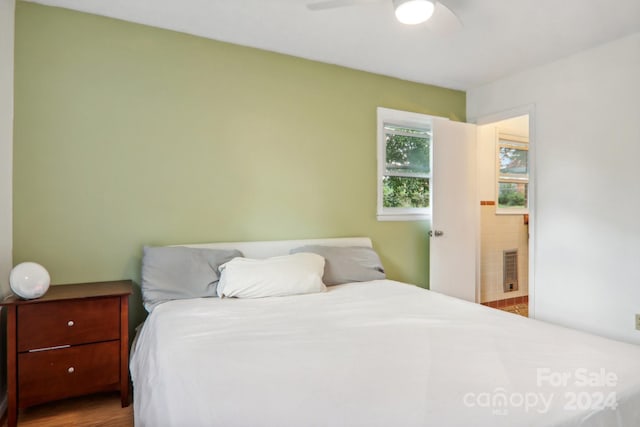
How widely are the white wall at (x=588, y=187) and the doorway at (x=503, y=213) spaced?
3.00 ft

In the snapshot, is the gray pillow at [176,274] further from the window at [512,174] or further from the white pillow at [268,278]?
the window at [512,174]

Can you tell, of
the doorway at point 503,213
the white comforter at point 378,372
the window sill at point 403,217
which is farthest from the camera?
the doorway at point 503,213

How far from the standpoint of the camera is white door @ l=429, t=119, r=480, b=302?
144 inches

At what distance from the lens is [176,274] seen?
244cm

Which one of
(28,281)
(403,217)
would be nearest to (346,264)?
(403,217)

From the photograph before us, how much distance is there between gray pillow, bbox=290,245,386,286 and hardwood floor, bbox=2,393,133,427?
59.0 inches

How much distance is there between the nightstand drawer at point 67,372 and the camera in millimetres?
1981

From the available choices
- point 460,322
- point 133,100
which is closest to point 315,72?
point 133,100

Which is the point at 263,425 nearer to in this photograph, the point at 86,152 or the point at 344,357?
the point at 344,357

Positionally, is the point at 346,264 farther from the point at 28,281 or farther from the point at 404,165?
the point at 28,281

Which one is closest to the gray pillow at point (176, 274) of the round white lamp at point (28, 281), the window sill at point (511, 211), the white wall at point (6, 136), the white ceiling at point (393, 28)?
the round white lamp at point (28, 281)

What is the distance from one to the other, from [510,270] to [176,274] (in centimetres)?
391

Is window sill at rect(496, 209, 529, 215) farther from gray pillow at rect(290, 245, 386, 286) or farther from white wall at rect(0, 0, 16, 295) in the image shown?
white wall at rect(0, 0, 16, 295)

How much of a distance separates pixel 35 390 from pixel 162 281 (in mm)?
813
